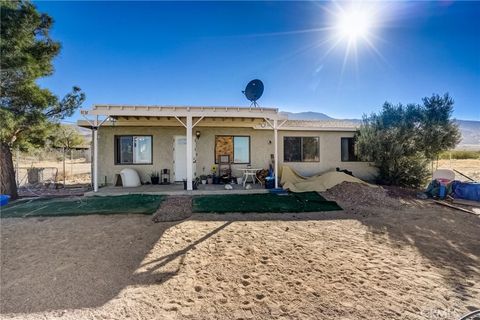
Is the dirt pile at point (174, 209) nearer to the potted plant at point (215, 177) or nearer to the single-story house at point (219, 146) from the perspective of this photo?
the potted plant at point (215, 177)

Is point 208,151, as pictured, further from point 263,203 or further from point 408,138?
point 408,138

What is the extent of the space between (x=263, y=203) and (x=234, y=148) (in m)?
4.48

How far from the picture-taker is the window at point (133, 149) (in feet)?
34.1

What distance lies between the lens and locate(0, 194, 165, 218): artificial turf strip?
610 cm

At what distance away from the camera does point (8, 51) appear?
20.6ft

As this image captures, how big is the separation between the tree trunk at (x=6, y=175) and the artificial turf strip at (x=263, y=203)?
22.0 ft

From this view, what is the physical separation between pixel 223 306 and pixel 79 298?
1.70 meters

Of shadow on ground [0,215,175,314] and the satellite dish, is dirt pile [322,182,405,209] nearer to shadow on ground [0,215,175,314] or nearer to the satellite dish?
the satellite dish

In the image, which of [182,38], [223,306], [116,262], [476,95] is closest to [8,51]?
[182,38]

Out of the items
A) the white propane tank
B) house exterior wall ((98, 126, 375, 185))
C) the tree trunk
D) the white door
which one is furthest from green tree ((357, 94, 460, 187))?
the tree trunk

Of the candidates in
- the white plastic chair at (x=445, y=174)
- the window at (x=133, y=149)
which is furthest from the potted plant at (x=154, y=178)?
the white plastic chair at (x=445, y=174)

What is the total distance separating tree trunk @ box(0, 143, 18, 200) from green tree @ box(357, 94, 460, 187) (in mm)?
13782

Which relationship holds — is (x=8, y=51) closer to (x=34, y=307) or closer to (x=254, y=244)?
(x=34, y=307)

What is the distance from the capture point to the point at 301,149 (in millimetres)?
11008
